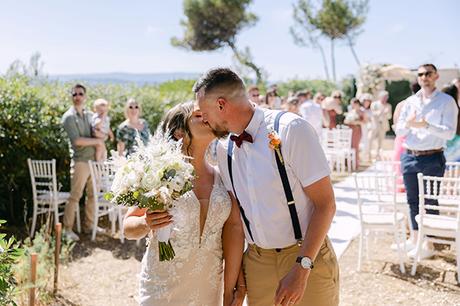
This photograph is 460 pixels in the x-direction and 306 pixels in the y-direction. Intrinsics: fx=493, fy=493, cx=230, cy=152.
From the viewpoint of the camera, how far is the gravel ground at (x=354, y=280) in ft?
15.7

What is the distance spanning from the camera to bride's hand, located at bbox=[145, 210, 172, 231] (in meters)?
2.27

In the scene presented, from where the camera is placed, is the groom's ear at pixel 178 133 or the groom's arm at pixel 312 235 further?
the groom's ear at pixel 178 133

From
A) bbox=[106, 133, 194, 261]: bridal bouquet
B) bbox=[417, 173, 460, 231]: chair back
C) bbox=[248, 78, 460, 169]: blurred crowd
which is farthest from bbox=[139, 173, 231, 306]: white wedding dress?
bbox=[248, 78, 460, 169]: blurred crowd

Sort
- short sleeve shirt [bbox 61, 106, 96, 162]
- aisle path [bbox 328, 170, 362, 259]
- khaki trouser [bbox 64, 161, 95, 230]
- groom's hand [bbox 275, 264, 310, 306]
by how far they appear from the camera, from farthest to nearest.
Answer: khaki trouser [bbox 64, 161, 95, 230]
short sleeve shirt [bbox 61, 106, 96, 162]
aisle path [bbox 328, 170, 362, 259]
groom's hand [bbox 275, 264, 310, 306]

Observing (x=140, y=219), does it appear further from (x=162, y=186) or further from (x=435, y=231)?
(x=435, y=231)

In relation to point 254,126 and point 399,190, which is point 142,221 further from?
point 399,190

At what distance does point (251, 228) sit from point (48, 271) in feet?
11.2

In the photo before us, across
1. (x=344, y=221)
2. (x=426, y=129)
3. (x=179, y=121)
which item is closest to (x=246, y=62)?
(x=344, y=221)

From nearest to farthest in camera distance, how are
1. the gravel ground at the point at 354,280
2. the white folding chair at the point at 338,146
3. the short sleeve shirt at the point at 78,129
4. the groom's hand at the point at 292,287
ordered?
the groom's hand at the point at 292,287
the gravel ground at the point at 354,280
the short sleeve shirt at the point at 78,129
the white folding chair at the point at 338,146

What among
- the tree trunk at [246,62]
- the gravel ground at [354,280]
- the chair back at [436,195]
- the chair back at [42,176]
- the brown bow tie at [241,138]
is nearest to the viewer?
the brown bow tie at [241,138]

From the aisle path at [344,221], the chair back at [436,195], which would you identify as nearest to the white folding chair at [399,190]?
the chair back at [436,195]

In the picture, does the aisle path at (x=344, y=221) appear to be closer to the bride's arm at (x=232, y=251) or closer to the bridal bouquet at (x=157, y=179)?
the bride's arm at (x=232, y=251)

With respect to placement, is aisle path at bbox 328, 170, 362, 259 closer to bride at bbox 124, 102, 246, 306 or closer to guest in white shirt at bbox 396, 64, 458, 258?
guest in white shirt at bbox 396, 64, 458, 258

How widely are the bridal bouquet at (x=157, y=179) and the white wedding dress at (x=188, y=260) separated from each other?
12 cm
